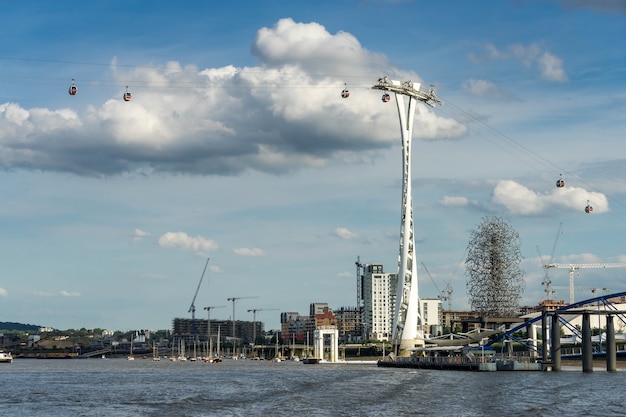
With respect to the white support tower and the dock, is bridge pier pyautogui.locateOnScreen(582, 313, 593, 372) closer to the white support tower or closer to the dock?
the dock

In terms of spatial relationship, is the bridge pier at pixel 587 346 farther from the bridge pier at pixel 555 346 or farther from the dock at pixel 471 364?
the dock at pixel 471 364

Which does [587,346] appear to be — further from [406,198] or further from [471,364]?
[406,198]

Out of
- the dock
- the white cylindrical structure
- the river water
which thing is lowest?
the dock

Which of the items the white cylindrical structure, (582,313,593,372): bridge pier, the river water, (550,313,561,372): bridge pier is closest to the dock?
(550,313,561,372): bridge pier

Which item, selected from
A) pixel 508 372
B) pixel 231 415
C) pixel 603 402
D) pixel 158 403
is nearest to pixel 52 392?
pixel 158 403

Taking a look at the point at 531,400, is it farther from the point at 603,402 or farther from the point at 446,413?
the point at 446,413

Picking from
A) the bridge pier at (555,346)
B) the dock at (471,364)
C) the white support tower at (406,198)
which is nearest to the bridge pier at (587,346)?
the bridge pier at (555,346)

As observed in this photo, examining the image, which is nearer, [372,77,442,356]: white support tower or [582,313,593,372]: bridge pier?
[582,313,593,372]: bridge pier

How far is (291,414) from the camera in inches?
3103

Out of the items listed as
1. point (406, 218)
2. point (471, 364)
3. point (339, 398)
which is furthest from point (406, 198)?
point (339, 398)

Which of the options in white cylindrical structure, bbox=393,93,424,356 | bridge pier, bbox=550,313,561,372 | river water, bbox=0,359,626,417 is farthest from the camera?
white cylindrical structure, bbox=393,93,424,356

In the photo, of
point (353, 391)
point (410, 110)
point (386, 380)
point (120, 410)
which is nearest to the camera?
point (120, 410)

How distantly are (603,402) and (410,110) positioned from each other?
114 metres

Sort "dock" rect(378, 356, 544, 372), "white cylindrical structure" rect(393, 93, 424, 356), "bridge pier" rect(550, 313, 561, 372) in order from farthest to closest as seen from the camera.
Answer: "white cylindrical structure" rect(393, 93, 424, 356)
"dock" rect(378, 356, 544, 372)
"bridge pier" rect(550, 313, 561, 372)
